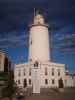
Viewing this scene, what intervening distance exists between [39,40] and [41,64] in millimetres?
6105

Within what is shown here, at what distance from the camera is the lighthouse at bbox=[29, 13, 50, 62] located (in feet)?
193

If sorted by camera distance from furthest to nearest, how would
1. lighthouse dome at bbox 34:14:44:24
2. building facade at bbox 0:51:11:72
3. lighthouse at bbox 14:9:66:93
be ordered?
1. lighthouse dome at bbox 34:14:44:24
2. lighthouse at bbox 14:9:66:93
3. building facade at bbox 0:51:11:72

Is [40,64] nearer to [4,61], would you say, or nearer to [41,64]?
[41,64]

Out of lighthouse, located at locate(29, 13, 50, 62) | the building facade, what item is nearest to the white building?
lighthouse, located at locate(29, 13, 50, 62)

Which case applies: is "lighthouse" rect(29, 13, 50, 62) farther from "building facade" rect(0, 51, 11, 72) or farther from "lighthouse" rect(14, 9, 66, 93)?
"building facade" rect(0, 51, 11, 72)

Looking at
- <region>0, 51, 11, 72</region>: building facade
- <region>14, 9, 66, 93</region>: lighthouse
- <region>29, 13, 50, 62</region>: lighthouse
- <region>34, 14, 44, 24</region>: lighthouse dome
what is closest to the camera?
<region>0, 51, 11, 72</region>: building facade

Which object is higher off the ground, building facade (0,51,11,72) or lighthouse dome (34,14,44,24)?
lighthouse dome (34,14,44,24)

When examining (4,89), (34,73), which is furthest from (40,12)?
(4,89)

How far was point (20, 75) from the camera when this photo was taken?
57312mm

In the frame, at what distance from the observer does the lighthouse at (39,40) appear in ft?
193

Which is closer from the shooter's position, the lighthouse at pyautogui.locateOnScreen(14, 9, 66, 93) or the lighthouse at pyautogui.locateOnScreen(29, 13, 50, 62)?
the lighthouse at pyautogui.locateOnScreen(14, 9, 66, 93)

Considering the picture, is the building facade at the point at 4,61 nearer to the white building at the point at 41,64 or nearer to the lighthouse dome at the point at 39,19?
the white building at the point at 41,64

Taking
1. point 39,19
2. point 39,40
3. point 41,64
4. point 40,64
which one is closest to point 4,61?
point 40,64

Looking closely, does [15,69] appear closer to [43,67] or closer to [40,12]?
[43,67]
